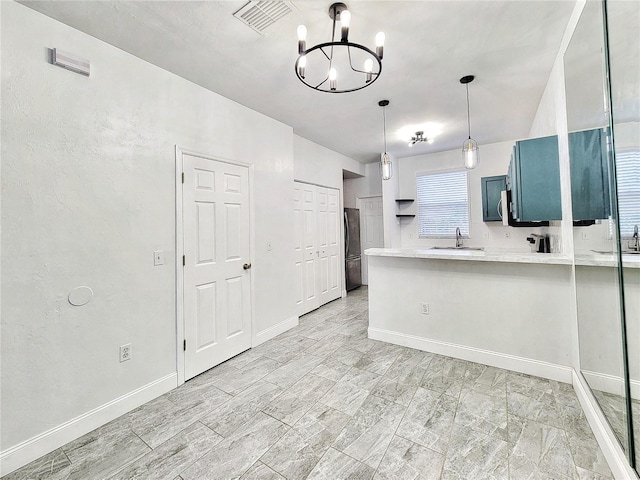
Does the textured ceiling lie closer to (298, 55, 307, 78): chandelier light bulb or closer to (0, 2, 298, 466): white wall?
(0, 2, 298, 466): white wall

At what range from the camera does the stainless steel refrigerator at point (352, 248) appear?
554 cm

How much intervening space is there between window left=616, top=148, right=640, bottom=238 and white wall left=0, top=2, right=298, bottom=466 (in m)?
3.00

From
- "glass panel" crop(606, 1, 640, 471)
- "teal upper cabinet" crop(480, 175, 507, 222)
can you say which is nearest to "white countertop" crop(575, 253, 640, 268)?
"glass panel" crop(606, 1, 640, 471)

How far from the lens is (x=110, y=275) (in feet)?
6.82

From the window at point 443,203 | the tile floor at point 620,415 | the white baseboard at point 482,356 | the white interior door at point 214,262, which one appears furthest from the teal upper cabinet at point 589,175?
the window at point 443,203

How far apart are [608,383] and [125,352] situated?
10.7ft

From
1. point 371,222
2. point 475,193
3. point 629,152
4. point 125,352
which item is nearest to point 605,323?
point 629,152

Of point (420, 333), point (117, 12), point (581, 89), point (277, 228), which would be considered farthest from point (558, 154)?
point (117, 12)

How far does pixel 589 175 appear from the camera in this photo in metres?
1.77

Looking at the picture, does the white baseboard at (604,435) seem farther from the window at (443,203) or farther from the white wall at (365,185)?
the white wall at (365,185)

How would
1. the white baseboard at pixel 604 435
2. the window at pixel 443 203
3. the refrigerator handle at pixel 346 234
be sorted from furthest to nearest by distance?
the refrigerator handle at pixel 346 234
the window at pixel 443 203
the white baseboard at pixel 604 435

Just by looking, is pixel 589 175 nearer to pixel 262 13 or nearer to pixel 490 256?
pixel 490 256

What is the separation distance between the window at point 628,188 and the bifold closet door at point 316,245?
11.0 feet

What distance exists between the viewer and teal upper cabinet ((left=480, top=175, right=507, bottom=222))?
4.57 meters
